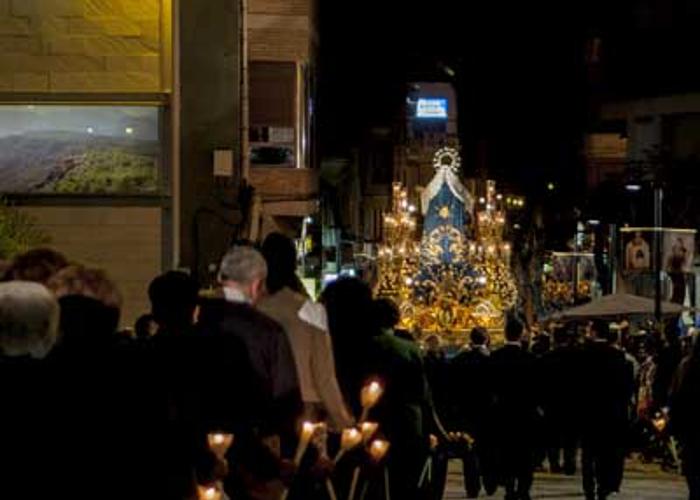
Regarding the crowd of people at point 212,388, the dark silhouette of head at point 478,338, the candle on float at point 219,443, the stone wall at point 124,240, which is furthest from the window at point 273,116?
the candle on float at point 219,443

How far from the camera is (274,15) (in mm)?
28375

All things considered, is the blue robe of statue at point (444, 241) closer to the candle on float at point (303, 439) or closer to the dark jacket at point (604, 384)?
the dark jacket at point (604, 384)

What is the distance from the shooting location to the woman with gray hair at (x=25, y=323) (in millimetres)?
6137

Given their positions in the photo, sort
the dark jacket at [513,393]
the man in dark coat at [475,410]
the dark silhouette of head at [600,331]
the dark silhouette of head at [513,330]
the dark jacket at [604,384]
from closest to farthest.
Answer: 1. the dark silhouette of head at [513,330]
2. the dark jacket at [513,393]
3. the man in dark coat at [475,410]
4. the dark jacket at [604,384]
5. the dark silhouette of head at [600,331]

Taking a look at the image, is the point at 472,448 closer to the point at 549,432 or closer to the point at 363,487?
the point at 549,432

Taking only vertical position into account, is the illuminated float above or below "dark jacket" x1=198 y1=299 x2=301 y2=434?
below

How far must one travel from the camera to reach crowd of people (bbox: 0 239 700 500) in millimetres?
6051

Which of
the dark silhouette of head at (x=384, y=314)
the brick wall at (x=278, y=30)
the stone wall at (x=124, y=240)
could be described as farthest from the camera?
the brick wall at (x=278, y=30)

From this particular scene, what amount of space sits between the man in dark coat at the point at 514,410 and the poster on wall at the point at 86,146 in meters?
5.85

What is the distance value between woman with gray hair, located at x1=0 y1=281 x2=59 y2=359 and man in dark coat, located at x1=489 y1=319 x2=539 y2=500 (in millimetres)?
10722

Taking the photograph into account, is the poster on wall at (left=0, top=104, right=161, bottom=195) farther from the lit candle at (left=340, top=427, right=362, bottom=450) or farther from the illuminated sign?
the illuminated sign

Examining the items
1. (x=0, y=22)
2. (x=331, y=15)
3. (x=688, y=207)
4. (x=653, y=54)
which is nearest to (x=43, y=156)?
(x=0, y=22)

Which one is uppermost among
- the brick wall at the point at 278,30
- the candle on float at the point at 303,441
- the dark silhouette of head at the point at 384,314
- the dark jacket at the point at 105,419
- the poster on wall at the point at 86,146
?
the brick wall at the point at 278,30

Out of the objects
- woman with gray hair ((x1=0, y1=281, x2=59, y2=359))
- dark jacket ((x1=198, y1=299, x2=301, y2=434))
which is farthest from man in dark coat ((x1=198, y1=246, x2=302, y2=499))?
woman with gray hair ((x1=0, y1=281, x2=59, y2=359))
